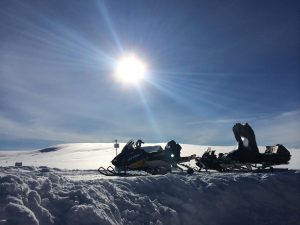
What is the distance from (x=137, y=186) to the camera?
41.5ft

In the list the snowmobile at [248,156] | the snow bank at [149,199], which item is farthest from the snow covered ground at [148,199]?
the snowmobile at [248,156]

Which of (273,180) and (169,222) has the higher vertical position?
(273,180)

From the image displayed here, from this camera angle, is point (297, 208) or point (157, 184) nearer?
point (157, 184)

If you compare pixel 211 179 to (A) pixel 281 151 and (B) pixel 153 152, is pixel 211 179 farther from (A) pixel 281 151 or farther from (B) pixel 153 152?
(A) pixel 281 151

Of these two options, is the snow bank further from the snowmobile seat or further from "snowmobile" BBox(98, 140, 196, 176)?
the snowmobile seat

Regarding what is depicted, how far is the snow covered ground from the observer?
29.3 ft

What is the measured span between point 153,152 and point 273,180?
32.5 feet

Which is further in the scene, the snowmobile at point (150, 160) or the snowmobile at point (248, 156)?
the snowmobile at point (248, 156)

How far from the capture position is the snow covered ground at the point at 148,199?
892cm

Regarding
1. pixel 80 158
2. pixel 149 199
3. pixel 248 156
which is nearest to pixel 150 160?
pixel 248 156

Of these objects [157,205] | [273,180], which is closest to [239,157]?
[273,180]

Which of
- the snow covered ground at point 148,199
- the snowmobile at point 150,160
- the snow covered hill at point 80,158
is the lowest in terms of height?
the snow covered ground at point 148,199

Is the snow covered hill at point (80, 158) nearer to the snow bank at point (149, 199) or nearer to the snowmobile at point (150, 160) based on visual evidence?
the snowmobile at point (150, 160)

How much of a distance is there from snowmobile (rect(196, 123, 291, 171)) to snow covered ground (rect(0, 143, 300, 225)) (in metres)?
8.14
